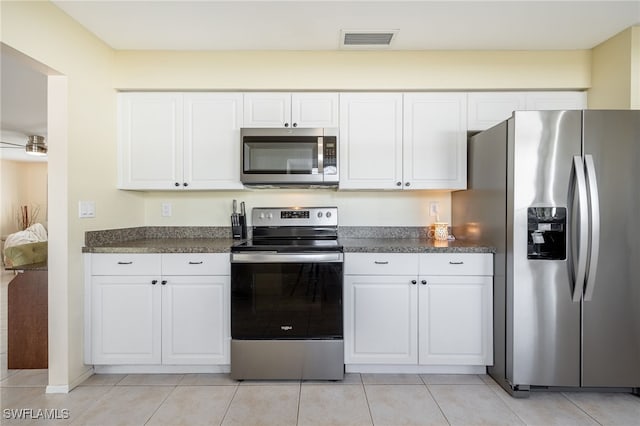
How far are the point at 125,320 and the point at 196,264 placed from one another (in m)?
0.62

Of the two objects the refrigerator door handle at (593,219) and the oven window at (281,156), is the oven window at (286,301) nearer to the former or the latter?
the oven window at (281,156)

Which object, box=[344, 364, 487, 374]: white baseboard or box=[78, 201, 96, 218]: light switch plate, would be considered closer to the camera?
box=[78, 201, 96, 218]: light switch plate

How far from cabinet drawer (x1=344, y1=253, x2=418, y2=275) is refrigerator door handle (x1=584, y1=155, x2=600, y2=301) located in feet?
3.26

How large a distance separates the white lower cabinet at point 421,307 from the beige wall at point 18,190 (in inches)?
311

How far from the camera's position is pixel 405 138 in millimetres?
2742

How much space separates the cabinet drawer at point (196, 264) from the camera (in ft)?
7.88

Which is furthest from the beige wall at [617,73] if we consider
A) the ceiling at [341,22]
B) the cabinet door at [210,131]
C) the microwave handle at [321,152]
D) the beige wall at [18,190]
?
the beige wall at [18,190]

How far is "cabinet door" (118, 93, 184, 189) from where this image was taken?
2.76 m

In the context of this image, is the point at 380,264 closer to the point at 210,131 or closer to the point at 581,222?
the point at 581,222

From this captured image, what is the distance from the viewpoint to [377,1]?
6.92 ft

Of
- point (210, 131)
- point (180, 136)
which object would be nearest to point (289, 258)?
point (210, 131)

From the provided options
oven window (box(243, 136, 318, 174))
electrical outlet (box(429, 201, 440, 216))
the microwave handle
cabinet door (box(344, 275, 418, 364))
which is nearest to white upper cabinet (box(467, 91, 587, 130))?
electrical outlet (box(429, 201, 440, 216))

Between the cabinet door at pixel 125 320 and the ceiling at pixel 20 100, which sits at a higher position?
the ceiling at pixel 20 100

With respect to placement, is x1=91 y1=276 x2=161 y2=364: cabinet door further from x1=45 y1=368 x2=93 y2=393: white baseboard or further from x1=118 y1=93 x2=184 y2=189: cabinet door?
x1=118 y1=93 x2=184 y2=189: cabinet door
